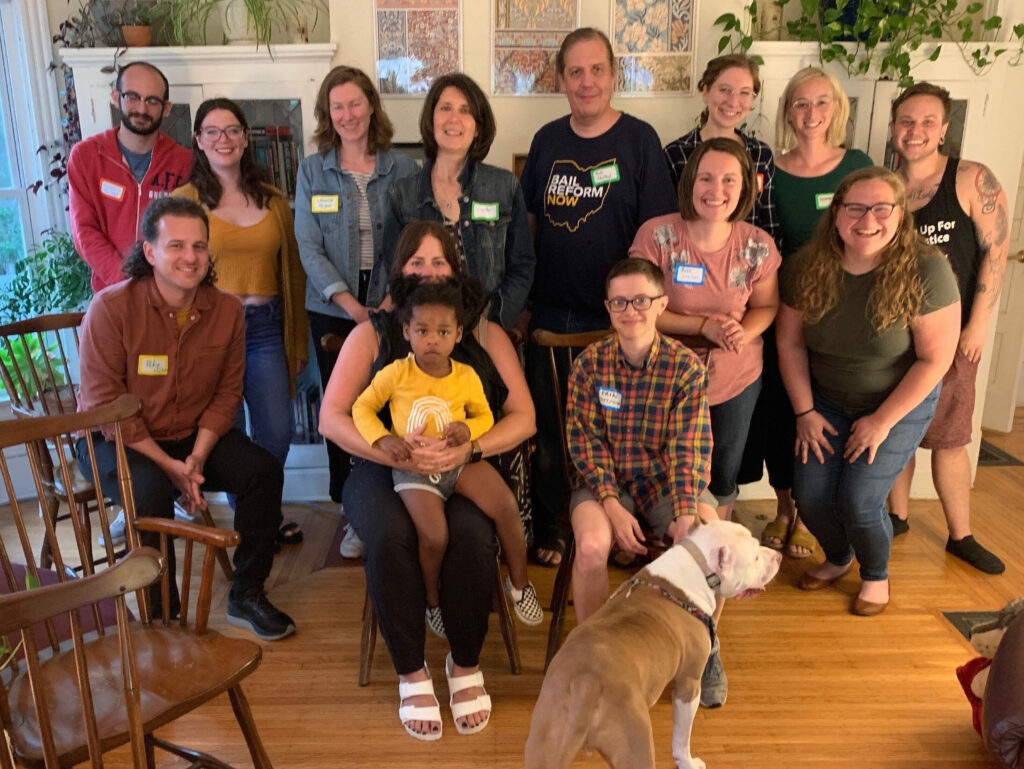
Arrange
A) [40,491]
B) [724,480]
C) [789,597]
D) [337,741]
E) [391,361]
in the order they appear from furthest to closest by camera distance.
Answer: [789,597] → [724,480] → [391,361] → [337,741] → [40,491]

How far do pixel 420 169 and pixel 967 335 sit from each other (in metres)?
1.96

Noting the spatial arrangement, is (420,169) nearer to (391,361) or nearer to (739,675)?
(391,361)

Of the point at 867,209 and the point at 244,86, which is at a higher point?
the point at 244,86

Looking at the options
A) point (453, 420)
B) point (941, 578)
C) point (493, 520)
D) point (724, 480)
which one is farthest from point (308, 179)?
point (941, 578)

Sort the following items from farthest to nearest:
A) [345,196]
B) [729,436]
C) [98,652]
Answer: [345,196] → [729,436] → [98,652]

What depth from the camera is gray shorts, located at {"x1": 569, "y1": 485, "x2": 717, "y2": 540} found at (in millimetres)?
2191

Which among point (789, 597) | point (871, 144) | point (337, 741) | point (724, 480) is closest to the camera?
point (337, 741)

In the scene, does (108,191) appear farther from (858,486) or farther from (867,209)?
(858,486)

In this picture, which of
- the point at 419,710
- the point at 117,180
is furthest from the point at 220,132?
the point at 419,710

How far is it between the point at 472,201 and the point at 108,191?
136 cm

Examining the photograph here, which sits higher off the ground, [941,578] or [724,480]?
[724,480]

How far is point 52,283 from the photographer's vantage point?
3291 millimetres

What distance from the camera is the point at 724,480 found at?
2604mm

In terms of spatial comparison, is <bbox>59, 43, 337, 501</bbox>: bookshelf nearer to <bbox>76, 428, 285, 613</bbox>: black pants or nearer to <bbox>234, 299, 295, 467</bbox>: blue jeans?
<bbox>234, 299, 295, 467</bbox>: blue jeans
